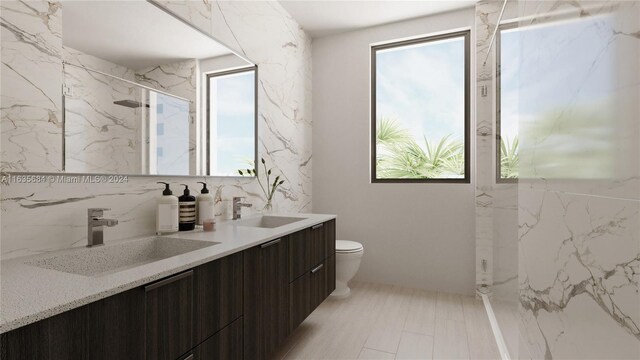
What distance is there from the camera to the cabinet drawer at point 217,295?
3.59 feet

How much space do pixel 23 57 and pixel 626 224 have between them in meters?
1.81

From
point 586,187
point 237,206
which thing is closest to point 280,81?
point 237,206

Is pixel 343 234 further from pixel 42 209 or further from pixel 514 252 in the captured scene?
pixel 42 209

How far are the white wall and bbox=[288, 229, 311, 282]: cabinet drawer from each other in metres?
1.35

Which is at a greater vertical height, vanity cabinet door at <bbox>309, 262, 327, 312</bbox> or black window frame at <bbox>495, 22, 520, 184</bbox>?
black window frame at <bbox>495, 22, 520, 184</bbox>

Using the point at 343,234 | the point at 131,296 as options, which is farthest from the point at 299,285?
the point at 343,234

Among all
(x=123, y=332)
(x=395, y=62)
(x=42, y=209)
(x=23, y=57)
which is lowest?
(x=123, y=332)

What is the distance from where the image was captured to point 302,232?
188 cm

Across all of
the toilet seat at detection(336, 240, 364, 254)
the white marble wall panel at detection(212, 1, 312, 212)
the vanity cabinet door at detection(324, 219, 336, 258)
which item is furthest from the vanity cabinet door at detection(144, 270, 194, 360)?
the toilet seat at detection(336, 240, 364, 254)

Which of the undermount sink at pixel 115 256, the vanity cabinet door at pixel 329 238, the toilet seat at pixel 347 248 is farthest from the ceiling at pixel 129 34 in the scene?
the toilet seat at pixel 347 248

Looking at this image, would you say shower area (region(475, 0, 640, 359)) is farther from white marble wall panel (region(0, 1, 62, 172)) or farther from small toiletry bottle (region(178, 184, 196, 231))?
white marble wall panel (region(0, 1, 62, 172))

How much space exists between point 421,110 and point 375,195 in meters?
0.98

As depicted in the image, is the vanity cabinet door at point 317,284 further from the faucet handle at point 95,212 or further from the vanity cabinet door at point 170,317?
the faucet handle at point 95,212

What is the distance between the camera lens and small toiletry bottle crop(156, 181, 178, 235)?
150 cm
